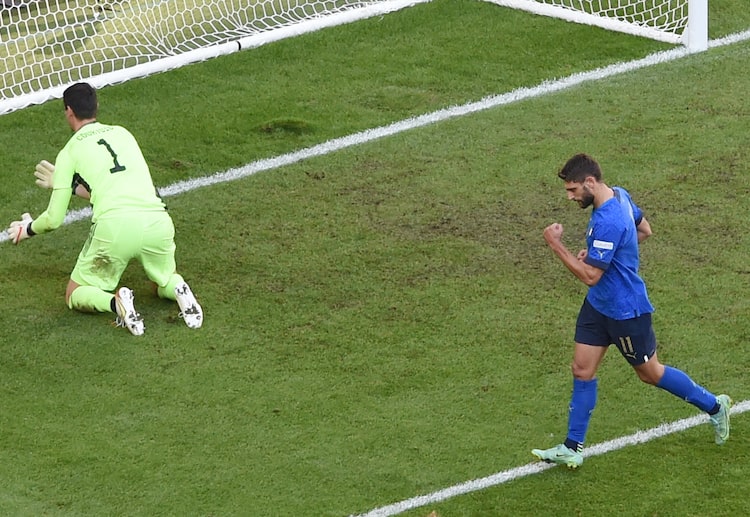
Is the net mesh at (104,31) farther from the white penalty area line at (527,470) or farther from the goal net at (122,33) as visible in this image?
the white penalty area line at (527,470)

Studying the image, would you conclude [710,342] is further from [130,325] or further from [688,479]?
[130,325]

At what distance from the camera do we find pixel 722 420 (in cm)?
753

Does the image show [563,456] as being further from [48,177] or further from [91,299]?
[48,177]

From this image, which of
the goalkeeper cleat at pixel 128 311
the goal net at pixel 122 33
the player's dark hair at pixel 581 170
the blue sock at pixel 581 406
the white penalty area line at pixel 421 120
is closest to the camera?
the player's dark hair at pixel 581 170

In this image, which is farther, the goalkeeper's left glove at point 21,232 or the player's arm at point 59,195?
the goalkeeper's left glove at point 21,232

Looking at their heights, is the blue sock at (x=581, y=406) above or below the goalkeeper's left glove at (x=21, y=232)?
below

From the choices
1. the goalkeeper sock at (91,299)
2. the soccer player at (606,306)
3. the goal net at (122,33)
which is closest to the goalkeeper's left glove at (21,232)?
the goalkeeper sock at (91,299)

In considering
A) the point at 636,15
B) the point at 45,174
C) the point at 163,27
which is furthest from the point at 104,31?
the point at 636,15

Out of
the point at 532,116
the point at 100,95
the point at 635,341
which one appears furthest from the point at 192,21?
the point at 635,341

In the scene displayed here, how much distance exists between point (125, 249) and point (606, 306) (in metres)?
3.32

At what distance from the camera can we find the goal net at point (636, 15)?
42.5 ft

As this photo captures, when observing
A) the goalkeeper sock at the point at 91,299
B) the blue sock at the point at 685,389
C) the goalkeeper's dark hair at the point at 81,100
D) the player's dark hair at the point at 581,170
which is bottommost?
the blue sock at the point at 685,389

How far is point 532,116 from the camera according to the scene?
11.9 meters

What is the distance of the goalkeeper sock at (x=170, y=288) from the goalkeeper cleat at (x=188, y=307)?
0.08 meters
